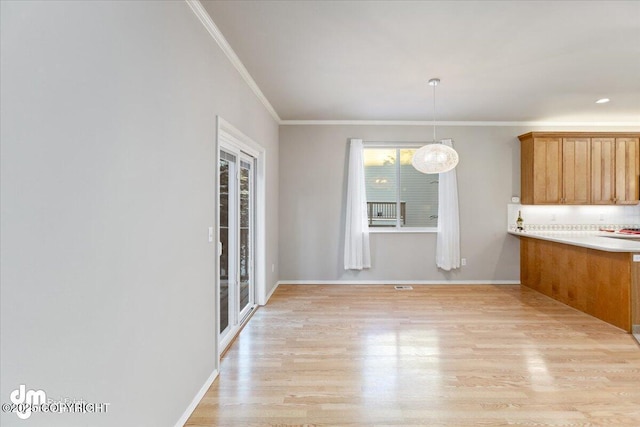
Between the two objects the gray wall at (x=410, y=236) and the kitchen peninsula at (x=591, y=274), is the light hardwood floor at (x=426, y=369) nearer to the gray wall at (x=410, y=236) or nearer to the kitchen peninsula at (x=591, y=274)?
the kitchen peninsula at (x=591, y=274)

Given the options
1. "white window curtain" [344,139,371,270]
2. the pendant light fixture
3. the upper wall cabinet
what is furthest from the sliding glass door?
the upper wall cabinet

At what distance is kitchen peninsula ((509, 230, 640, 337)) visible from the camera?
3438mm

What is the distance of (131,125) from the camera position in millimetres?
1494

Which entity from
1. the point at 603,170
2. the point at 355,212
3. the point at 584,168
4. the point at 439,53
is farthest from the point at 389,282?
the point at 603,170

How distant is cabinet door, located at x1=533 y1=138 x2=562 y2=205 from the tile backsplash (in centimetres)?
38

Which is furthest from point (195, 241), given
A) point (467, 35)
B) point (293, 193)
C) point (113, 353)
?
point (293, 193)

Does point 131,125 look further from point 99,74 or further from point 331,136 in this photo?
point 331,136

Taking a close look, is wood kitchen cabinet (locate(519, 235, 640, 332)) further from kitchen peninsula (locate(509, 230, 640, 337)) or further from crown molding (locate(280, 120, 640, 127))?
crown molding (locate(280, 120, 640, 127))

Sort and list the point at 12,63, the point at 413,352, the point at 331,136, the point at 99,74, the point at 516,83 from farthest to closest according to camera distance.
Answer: the point at 331,136 < the point at 516,83 < the point at 413,352 < the point at 99,74 < the point at 12,63

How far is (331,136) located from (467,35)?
3.04 meters

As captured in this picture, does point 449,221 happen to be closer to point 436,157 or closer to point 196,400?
point 436,157

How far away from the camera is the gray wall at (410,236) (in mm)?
5539

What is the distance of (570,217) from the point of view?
Answer: 5.56 m

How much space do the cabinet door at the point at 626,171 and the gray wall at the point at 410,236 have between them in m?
1.05
